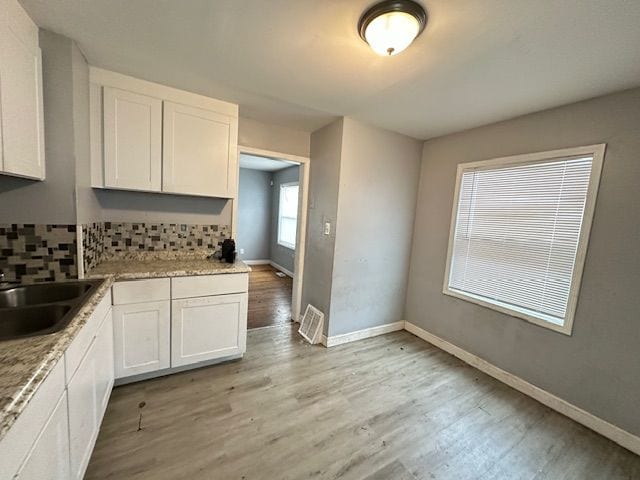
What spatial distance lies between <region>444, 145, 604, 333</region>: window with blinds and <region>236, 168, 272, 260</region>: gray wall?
4605 millimetres

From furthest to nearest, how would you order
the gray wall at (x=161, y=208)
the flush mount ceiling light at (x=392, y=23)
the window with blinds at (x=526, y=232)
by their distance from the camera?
the gray wall at (x=161, y=208) → the window with blinds at (x=526, y=232) → the flush mount ceiling light at (x=392, y=23)

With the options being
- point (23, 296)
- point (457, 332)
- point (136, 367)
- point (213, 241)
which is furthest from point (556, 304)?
point (23, 296)

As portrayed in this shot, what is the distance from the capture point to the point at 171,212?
8.13 feet

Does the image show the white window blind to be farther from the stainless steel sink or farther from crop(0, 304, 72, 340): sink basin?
crop(0, 304, 72, 340): sink basin

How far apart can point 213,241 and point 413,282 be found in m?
2.44

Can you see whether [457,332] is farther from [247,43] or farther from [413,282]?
[247,43]

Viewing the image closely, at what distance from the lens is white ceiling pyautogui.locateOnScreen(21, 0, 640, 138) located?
1.25m

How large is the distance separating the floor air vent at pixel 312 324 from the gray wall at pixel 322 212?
73 millimetres

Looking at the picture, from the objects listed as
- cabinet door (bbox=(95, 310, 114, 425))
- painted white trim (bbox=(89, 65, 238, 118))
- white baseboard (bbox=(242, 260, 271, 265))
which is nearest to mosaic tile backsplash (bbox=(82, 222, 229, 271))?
cabinet door (bbox=(95, 310, 114, 425))

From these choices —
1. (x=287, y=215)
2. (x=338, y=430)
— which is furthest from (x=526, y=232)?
(x=287, y=215)

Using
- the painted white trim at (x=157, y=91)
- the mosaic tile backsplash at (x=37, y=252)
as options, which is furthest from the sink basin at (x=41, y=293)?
the painted white trim at (x=157, y=91)

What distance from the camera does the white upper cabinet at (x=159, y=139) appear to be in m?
1.95

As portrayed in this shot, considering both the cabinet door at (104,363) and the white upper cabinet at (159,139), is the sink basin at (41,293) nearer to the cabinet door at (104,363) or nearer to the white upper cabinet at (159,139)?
the cabinet door at (104,363)

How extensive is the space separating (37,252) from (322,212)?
2.26 metres
